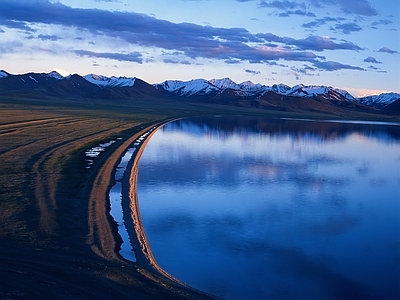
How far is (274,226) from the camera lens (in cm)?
1299

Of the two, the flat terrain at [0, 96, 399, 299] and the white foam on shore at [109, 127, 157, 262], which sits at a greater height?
the flat terrain at [0, 96, 399, 299]

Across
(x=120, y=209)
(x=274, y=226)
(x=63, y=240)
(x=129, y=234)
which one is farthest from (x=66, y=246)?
(x=274, y=226)

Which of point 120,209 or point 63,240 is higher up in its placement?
point 63,240

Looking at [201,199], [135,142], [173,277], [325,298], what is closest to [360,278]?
[325,298]

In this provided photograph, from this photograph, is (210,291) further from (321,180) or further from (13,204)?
(321,180)

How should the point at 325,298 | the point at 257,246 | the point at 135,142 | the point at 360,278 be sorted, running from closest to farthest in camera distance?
1. the point at 325,298
2. the point at 360,278
3. the point at 257,246
4. the point at 135,142

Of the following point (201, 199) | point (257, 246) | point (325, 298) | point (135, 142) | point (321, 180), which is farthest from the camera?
point (135, 142)

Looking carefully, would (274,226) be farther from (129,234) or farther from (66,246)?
(66,246)

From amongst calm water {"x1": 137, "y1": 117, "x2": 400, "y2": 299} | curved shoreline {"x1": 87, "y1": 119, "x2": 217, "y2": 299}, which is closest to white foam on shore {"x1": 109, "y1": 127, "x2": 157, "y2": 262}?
curved shoreline {"x1": 87, "y1": 119, "x2": 217, "y2": 299}

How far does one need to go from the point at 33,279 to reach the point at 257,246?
492cm

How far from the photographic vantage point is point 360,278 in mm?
9695

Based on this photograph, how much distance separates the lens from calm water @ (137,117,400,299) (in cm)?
945

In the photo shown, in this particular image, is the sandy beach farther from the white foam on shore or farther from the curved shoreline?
the white foam on shore

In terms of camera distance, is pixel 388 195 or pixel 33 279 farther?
pixel 388 195
